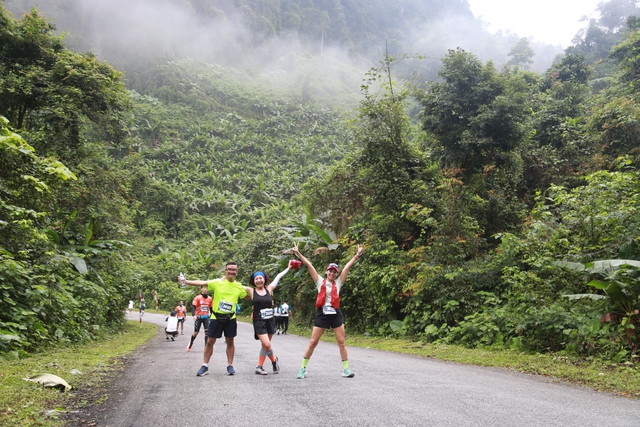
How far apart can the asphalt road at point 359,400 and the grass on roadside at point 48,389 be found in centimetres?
47

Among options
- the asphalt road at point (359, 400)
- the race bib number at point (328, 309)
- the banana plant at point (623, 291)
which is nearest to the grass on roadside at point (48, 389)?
the asphalt road at point (359, 400)

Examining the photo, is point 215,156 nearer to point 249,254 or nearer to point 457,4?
point 249,254

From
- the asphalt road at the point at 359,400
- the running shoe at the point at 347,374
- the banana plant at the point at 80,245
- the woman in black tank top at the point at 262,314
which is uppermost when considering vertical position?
the banana plant at the point at 80,245

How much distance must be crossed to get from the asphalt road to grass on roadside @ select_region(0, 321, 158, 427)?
470 millimetres

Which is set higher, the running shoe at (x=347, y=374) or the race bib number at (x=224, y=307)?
the race bib number at (x=224, y=307)

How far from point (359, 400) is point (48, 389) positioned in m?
3.85

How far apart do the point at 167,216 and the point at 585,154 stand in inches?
1514

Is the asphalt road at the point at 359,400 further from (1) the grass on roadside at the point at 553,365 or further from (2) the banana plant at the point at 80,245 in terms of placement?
(2) the banana plant at the point at 80,245

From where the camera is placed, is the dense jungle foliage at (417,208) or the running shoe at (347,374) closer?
the running shoe at (347,374)

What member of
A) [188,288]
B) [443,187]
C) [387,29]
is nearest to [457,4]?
[387,29]

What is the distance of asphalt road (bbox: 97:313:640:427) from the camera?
4.32 meters

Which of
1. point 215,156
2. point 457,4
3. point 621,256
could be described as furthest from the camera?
point 457,4

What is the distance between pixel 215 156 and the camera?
53.9 m

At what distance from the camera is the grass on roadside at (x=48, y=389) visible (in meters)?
4.47
